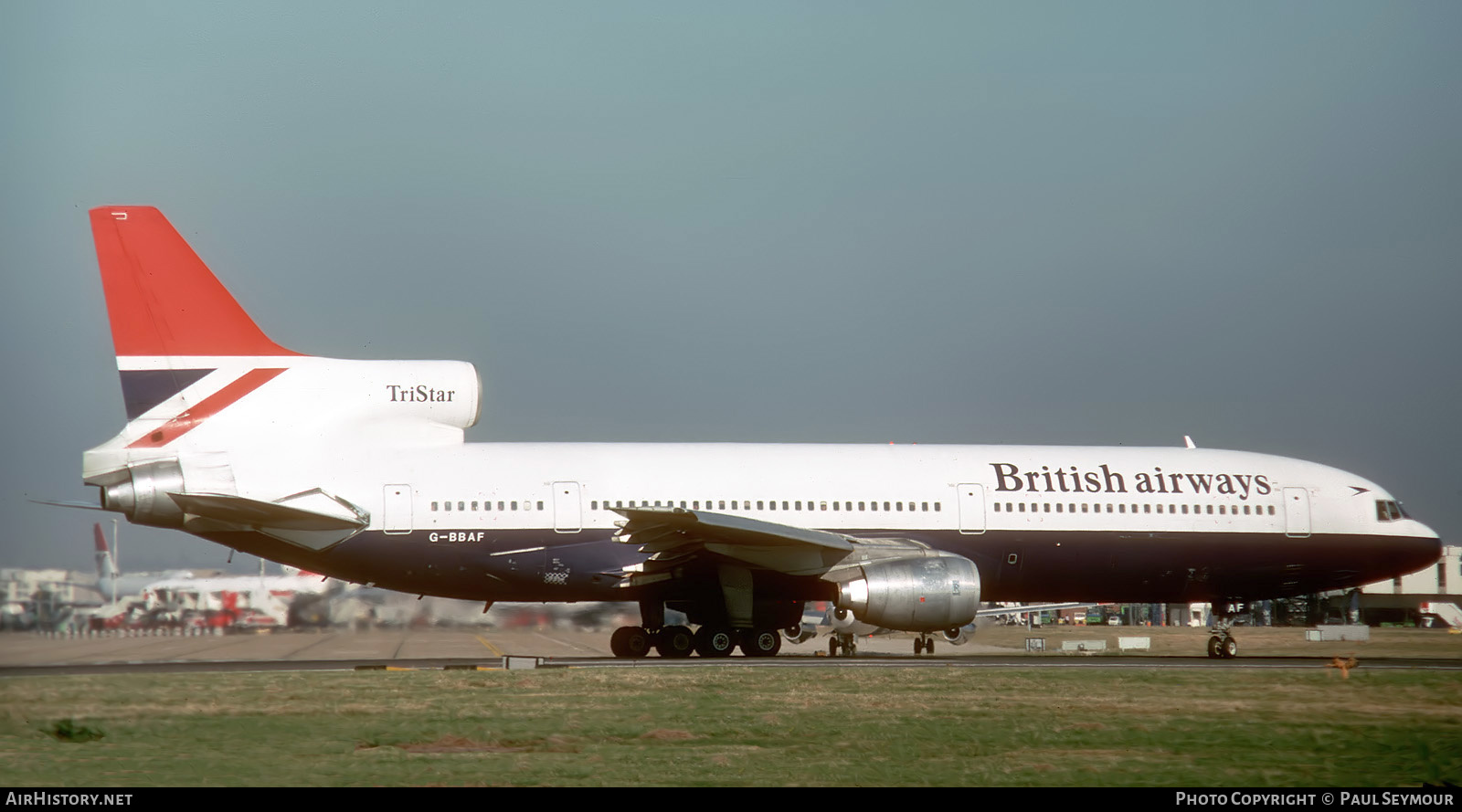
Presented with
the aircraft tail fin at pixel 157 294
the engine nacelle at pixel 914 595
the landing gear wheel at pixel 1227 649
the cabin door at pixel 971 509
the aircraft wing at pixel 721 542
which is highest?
the aircraft tail fin at pixel 157 294

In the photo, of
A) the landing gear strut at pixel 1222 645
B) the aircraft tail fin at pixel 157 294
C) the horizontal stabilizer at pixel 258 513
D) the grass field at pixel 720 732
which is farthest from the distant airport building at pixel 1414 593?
the aircraft tail fin at pixel 157 294

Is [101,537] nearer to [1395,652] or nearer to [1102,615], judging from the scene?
[1395,652]

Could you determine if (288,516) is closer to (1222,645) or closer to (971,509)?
(971,509)

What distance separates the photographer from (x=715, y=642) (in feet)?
74.4

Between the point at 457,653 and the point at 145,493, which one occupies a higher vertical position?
the point at 145,493

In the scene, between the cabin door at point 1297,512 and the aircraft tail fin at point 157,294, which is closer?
the aircraft tail fin at point 157,294

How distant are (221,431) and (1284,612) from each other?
45.7 metres

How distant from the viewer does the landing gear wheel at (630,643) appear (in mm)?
23578

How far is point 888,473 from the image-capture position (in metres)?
24.6

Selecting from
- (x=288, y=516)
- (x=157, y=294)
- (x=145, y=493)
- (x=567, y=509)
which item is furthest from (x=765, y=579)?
(x=157, y=294)

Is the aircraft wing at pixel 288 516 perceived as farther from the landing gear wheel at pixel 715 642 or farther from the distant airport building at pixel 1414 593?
the distant airport building at pixel 1414 593

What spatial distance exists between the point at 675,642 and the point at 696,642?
1.30 feet

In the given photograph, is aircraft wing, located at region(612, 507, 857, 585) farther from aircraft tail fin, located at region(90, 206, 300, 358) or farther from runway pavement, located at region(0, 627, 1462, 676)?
aircraft tail fin, located at region(90, 206, 300, 358)

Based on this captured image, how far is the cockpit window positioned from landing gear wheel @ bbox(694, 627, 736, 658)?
43.2ft
